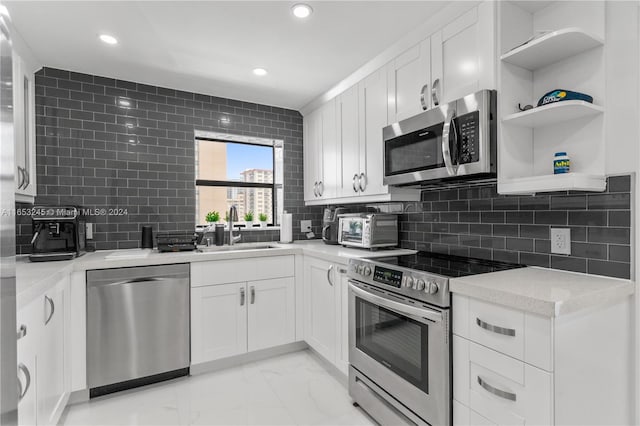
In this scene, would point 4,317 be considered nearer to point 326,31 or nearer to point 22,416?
point 22,416

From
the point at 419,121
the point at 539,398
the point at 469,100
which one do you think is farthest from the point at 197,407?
the point at 469,100

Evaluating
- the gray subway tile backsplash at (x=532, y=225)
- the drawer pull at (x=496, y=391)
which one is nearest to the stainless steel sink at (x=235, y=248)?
the gray subway tile backsplash at (x=532, y=225)

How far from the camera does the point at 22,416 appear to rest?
52.5 inches

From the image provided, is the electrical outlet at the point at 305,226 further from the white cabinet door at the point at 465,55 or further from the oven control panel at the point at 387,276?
the white cabinet door at the point at 465,55

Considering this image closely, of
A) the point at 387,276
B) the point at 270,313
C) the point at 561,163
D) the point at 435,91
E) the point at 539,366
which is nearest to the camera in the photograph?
the point at 539,366


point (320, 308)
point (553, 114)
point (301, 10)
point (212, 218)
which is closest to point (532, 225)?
point (553, 114)

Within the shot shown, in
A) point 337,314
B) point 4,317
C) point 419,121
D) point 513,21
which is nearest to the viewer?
point 4,317

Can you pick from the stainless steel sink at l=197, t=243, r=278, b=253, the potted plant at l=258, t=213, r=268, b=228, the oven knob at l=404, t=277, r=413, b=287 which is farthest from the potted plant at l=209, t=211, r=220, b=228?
the oven knob at l=404, t=277, r=413, b=287

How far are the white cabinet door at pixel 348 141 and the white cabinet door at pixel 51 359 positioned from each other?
7.04 feet

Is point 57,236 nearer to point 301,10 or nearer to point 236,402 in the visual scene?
point 236,402

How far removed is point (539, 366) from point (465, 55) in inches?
62.2

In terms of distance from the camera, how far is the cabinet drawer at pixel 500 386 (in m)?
1.20

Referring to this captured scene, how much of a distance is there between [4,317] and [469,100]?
1.94 metres

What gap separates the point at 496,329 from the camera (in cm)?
135
